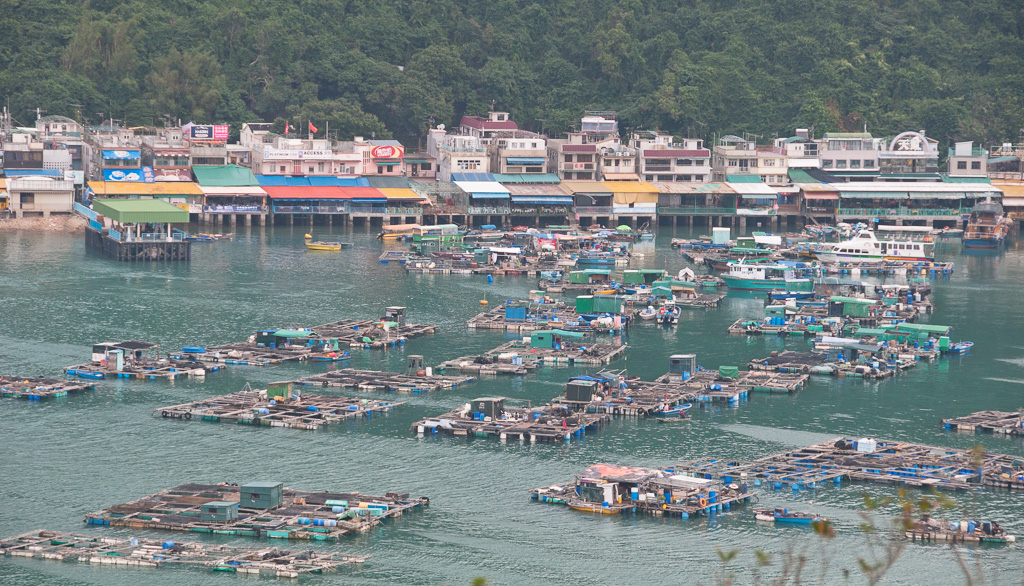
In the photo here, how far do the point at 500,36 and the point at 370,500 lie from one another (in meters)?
93.1

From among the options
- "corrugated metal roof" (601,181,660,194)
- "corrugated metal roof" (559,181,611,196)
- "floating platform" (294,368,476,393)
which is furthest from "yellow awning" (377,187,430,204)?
"floating platform" (294,368,476,393)

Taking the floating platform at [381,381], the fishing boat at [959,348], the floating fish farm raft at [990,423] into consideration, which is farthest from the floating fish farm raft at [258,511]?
the fishing boat at [959,348]

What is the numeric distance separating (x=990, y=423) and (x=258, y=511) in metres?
25.7

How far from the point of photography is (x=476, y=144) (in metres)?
116

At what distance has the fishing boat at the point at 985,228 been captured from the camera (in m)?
107

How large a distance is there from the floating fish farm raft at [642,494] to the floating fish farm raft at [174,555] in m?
7.12

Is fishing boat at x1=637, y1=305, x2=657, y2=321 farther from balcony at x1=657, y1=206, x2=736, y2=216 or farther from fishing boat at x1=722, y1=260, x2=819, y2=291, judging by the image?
balcony at x1=657, y1=206, x2=736, y2=216

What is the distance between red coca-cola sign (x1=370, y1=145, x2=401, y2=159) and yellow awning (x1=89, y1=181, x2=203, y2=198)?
43.9ft

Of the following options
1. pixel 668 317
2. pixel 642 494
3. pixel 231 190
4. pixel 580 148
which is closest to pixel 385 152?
pixel 231 190

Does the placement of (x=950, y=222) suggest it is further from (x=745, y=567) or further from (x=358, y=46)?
(x=745, y=567)

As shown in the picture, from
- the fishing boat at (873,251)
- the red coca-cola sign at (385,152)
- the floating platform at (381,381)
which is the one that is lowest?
the floating platform at (381,381)

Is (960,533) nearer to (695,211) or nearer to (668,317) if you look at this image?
(668,317)

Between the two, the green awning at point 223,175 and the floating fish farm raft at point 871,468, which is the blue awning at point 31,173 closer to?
the green awning at point 223,175

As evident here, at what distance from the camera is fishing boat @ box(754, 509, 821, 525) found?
43781 mm
